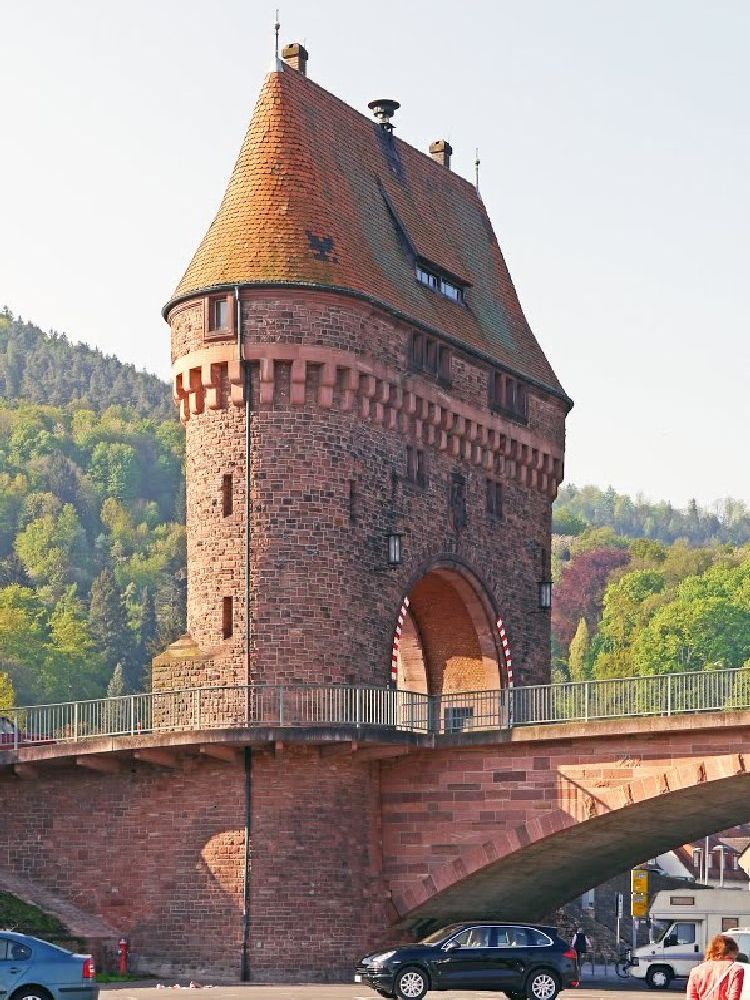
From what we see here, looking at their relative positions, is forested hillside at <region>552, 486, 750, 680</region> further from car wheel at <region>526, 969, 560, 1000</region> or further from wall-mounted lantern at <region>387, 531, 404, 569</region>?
car wheel at <region>526, 969, 560, 1000</region>

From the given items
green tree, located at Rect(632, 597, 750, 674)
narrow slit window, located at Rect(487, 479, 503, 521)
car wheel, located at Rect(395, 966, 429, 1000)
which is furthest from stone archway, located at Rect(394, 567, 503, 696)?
green tree, located at Rect(632, 597, 750, 674)

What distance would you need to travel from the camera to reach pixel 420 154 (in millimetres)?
64250

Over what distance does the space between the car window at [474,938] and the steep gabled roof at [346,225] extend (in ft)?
52.9

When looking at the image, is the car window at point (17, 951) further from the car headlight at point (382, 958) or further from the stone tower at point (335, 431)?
the stone tower at point (335, 431)

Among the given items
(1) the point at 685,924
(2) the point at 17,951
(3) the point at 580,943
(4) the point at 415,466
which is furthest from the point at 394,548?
(2) the point at 17,951

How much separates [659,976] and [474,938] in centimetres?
1644

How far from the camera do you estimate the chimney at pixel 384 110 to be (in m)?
62.4

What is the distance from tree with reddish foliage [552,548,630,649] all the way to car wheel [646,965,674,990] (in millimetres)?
120047

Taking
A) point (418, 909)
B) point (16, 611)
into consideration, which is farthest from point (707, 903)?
point (16, 611)

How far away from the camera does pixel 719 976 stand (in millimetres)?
22562

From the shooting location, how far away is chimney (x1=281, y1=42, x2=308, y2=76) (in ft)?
190

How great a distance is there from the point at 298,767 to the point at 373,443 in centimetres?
822

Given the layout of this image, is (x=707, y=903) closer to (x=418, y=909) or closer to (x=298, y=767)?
(x=418, y=909)

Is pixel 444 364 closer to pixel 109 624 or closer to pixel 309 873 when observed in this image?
pixel 309 873
